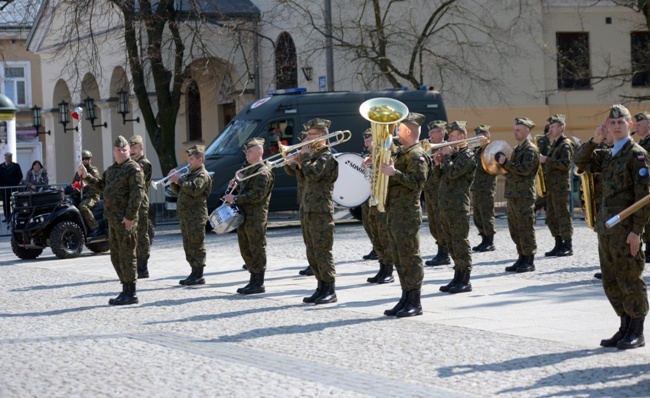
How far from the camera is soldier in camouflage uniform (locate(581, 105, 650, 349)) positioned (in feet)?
30.6

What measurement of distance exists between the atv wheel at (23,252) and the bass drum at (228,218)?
22.4 feet

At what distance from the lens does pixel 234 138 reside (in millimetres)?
24578

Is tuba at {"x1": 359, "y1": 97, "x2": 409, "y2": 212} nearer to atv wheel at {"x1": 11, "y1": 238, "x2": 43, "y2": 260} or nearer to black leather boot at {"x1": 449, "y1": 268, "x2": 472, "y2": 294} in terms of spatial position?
black leather boot at {"x1": 449, "y1": 268, "x2": 472, "y2": 294}

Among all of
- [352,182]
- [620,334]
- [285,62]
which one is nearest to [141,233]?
[352,182]

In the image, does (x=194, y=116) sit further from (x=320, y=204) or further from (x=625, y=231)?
(x=625, y=231)

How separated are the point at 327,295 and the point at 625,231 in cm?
433

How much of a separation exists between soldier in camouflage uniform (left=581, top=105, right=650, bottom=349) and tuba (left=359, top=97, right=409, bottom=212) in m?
2.52

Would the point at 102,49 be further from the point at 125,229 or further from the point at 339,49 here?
the point at 125,229

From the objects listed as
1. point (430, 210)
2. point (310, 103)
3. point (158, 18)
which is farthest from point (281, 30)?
point (430, 210)

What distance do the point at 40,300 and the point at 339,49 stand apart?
58.6ft

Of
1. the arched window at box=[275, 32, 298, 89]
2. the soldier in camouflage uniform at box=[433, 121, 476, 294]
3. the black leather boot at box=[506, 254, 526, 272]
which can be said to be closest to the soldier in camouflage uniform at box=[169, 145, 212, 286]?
the soldier in camouflage uniform at box=[433, 121, 476, 294]

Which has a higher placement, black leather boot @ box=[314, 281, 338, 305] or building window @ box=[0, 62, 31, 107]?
building window @ box=[0, 62, 31, 107]

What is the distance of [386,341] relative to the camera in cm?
1028

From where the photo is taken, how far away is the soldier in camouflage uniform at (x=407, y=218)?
460 inches
